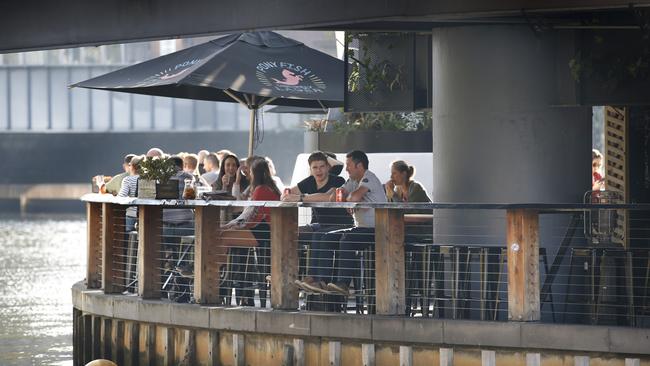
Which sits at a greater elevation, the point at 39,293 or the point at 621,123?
the point at 621,123

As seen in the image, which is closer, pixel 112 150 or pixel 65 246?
pixel 65 246

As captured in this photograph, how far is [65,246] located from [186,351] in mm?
29676

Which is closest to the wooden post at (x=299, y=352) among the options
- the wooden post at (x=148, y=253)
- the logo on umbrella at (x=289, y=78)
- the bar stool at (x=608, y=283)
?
the bar stool at (x=608, y=283)

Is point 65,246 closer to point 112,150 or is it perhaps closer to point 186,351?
point 186,351

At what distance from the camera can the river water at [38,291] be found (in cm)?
2136

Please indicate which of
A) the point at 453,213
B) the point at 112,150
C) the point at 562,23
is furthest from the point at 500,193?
the point at 112,150

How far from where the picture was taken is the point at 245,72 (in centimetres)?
1912

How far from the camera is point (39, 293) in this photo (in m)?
29.6

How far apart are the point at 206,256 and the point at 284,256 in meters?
1.04

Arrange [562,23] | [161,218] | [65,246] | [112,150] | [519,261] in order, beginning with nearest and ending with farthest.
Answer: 1. [519,261]
2. [562,23]
3. [161,218]
4. [65,246]
5. [112,150]

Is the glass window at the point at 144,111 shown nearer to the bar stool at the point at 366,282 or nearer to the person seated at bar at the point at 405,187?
the person seated at bar at the point at 405,187

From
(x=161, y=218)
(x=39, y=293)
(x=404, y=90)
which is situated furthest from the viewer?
(x=39, y=293)

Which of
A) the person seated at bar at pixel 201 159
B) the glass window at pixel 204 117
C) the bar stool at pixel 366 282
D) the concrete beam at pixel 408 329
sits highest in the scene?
the glass window at pixel 204 117

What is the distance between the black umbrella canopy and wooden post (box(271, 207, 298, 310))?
3.66 m
